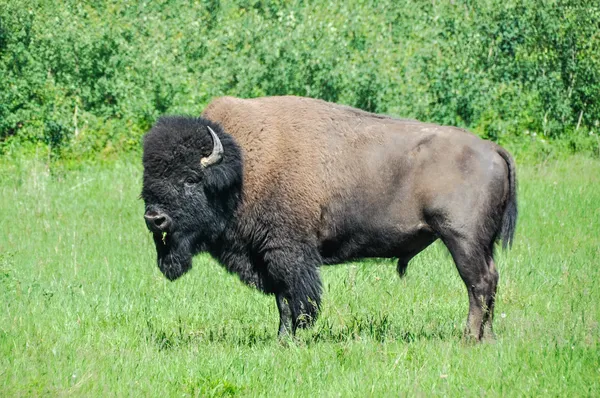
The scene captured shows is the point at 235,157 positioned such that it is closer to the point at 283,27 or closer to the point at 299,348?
the point at 299,348

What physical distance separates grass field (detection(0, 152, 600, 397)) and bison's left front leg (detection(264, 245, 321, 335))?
18 centimetres

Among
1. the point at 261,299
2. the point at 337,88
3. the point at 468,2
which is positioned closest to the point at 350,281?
the point at 261,299

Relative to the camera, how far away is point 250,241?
283 inches

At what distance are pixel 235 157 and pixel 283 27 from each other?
1161 centimetres

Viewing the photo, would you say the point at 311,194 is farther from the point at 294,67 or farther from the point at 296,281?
the point at 294,67

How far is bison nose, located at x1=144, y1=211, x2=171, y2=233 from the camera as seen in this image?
22.4ft

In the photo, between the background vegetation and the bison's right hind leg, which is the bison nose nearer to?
the background vegetation

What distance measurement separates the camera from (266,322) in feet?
25.0

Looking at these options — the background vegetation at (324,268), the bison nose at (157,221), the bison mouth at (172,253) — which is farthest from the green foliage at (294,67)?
the bison nose at (157,221)

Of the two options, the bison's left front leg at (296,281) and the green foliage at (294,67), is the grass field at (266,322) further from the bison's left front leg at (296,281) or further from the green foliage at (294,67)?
the green foliage at (294,67)

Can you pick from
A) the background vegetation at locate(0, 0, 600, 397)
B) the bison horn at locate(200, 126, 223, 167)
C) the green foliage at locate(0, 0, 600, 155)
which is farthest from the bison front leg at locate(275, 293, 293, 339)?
the green foliage at locate(0, 0, 600, 155)

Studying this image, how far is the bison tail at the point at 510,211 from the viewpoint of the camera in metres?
6.78

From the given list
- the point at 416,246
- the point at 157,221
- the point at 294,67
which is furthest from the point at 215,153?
the point at 294,67

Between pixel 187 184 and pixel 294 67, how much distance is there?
417 inches
